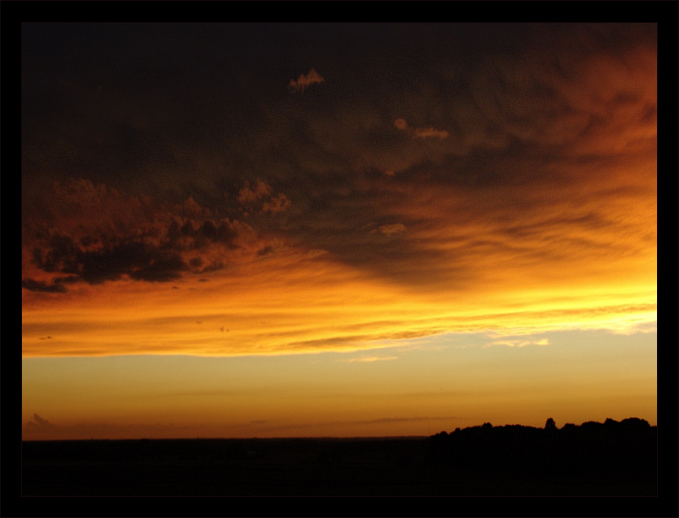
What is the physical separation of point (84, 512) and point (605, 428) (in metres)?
25.8

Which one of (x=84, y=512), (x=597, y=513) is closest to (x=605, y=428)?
(x=597, y=513)

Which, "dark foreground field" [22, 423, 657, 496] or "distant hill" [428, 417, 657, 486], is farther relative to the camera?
"distant hill" [428, 417, 657, 486]

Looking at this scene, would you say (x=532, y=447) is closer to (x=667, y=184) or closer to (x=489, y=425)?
(x=489, y=425)

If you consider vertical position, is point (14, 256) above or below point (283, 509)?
above

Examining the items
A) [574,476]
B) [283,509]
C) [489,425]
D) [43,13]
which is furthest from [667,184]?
[489,425]

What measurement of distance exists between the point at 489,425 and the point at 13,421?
1106 inches

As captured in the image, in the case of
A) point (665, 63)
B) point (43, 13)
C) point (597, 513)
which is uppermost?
point (43, 13)

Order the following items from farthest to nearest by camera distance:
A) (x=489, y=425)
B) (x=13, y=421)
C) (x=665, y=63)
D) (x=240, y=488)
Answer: (x=489, y=425), (x=240, y=488), (x=665, y=63), (x=13, y=421)

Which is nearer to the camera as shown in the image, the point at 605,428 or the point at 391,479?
the point at 391,479

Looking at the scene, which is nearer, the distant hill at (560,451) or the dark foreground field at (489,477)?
the dark foreground field at (489,477)

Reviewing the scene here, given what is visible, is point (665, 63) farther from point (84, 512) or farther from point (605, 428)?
point (605, 428)

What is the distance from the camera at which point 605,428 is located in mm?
28078

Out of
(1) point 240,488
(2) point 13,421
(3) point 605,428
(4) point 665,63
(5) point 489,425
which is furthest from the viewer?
(5) point 489,425

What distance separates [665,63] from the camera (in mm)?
6984
